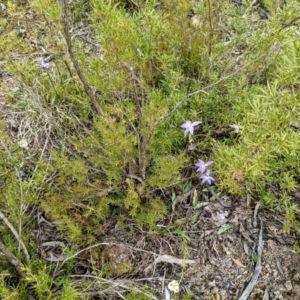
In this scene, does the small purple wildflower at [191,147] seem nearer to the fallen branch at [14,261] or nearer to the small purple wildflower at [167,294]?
the small purple wildflower at [167,294]

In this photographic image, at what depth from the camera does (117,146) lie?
2.08m

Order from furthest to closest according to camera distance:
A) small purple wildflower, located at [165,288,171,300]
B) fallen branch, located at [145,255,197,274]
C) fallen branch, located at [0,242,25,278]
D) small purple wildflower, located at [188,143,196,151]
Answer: small purple wildflower, located at [188,143,196,151]
fallen branch, located at [145,255,197,274]
small purple wildflower, located at [165,288,171,300]
fallen branch, located at [0,242,25,278]

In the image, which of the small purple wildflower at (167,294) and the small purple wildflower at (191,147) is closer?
the small purple wildflower at (167,294)

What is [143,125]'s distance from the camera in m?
2.09

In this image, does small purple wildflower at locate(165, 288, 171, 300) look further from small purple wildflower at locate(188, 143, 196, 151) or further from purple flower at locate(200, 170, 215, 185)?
small purple wildflower at locate(188, 143, 196, 151)

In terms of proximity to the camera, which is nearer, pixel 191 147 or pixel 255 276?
pixel 255 276

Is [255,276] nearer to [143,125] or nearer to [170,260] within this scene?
[170,260]

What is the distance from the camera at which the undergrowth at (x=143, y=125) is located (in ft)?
6.55

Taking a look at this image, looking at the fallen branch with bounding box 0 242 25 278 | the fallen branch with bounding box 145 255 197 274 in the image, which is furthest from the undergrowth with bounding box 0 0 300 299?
the fallen branch with bounding box 145 255 197 274

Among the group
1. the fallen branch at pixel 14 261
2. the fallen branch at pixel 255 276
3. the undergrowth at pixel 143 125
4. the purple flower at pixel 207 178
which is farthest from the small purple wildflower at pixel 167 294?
the fallen branch at pixel 14 261

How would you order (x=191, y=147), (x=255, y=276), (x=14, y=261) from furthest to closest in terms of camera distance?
1. (x=191, y=147)
2. (x=255, y=276)
3. (x=14, y=261)

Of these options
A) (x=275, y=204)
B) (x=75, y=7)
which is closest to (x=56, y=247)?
(x=275, y=204)

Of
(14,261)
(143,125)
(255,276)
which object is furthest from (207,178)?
(14,261)

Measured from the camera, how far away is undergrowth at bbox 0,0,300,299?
200 cm
